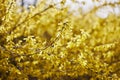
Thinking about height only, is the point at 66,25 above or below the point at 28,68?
above

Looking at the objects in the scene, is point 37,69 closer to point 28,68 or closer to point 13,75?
point 28,68

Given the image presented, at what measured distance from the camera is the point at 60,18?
601 cm

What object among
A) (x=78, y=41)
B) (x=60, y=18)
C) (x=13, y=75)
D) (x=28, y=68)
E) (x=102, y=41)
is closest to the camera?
(x=78, y=41)

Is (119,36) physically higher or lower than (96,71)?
higher

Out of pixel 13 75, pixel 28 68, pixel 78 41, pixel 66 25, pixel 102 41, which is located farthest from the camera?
pixel 102 41

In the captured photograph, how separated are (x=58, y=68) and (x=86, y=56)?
1.48 ft

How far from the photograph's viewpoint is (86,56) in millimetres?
4145

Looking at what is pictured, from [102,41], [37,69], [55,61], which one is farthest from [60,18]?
[55,61]

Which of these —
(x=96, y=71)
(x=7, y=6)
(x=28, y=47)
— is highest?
(x=7, y=6)

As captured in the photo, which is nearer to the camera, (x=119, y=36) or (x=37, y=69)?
(x=37, y=69)

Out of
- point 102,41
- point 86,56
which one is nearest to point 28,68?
point 86,56

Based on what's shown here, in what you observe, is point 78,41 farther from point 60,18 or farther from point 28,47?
point 60,18

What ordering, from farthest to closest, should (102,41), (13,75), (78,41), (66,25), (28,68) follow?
1. (102,41)
2. (28,68)
3. (13,75)
4. (78,41)
5. (66,25)

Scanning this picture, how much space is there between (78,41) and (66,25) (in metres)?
0.32
